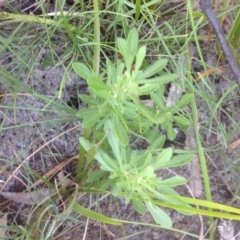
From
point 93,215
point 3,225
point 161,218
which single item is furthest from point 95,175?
point 3,225

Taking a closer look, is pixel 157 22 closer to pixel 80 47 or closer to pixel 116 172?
pixel 80 47

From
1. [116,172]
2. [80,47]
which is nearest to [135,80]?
[116,172]

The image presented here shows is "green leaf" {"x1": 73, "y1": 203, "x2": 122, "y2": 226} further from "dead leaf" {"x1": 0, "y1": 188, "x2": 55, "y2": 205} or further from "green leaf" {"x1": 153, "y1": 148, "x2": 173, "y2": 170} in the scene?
"green leaf" {"x1": 153, "y1": 148, "x2": 173, "y2": 170}

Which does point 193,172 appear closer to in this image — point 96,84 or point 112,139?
point 112,139

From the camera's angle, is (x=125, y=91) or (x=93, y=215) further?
(x=93, y=215)

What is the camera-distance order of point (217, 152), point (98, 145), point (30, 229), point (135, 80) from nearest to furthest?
point (135, 80)
point (98, 145)
point (30, 229)
point (217, 152)

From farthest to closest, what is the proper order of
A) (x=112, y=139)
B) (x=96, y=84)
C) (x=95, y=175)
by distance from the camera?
(x=95, y=175)
(x=112, y=139)
(x=96, y=84)
